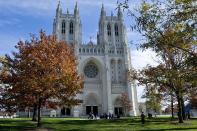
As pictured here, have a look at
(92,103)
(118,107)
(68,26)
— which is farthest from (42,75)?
(68,26)

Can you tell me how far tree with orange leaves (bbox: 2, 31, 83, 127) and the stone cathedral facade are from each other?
5402 cm

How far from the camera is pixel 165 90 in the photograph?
123 feet

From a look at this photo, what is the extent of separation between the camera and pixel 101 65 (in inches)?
3351

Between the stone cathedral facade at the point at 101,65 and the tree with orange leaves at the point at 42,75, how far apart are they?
54.0 meters

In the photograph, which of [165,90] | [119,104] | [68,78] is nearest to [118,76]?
[119,104]

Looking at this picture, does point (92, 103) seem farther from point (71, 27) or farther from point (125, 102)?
point (71, 27)

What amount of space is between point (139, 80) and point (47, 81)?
Answer: 15993mm

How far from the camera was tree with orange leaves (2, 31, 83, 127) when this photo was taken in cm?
2278

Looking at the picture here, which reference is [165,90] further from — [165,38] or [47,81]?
[165,38]

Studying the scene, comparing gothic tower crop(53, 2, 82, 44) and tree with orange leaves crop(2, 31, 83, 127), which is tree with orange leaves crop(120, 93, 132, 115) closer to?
gothic tower crop(53, 2, 82, 44)

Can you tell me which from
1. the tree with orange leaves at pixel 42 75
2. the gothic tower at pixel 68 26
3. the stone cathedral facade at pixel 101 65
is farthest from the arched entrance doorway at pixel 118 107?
the tree with orange leaves at pixel 42 75

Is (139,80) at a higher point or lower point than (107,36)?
lower

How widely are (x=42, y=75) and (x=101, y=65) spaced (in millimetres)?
61846

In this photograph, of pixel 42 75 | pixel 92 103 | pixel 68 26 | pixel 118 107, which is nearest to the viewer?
pixel 42 75
